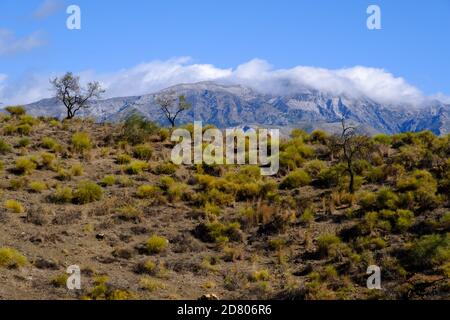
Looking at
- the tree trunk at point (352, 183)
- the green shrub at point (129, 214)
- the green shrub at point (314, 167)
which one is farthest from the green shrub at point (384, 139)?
the green shrub at point (129, 214)

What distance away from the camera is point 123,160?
30609 mm

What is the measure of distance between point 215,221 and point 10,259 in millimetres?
8625

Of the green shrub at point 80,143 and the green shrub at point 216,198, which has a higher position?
the green shrub at point 80,143

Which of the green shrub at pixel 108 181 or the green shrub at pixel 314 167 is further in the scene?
the green shrub at pixel 314 167

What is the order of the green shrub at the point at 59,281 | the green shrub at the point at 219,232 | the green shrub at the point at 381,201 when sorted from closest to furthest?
1. the green shrub at the point at 59,281
2. the green shrub at the point at 219,232
3. the green shrub at the point at 381,201

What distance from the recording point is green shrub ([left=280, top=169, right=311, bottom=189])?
2800 centimetres

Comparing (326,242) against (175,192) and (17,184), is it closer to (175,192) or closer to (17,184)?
(175,192)

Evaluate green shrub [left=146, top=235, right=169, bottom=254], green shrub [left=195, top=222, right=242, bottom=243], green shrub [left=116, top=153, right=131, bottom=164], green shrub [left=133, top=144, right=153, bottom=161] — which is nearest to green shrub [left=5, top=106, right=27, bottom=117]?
green shrub [left=133, top=144, right=153, bottom=161]

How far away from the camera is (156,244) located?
21172mm

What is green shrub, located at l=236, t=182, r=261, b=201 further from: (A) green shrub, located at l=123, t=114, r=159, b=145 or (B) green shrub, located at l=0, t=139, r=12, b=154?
(B) green shrub, located at l=0, t=139, r=12, b=154

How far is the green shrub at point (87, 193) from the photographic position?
25.0m

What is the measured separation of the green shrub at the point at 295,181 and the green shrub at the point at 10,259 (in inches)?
544

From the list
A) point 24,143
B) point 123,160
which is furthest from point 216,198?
point 24,143

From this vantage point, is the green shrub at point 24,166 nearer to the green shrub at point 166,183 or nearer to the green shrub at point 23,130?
the green shrub at point 166,183
